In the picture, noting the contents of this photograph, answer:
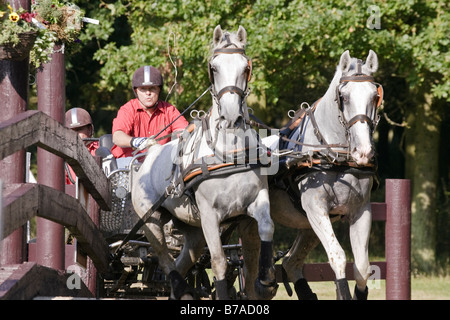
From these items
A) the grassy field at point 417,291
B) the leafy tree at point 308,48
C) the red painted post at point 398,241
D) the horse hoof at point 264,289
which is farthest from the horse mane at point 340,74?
the grassy field at point 417,291

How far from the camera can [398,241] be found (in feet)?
26.7

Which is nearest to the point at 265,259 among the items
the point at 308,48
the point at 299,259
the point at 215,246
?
the point at 215,246

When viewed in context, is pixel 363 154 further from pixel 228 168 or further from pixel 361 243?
pixel 228 168

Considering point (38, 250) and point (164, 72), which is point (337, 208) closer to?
point (38, 250)

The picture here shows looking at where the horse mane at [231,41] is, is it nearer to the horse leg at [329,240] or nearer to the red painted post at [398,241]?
the horse leg at [329,240]

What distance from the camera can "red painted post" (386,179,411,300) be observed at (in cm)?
812

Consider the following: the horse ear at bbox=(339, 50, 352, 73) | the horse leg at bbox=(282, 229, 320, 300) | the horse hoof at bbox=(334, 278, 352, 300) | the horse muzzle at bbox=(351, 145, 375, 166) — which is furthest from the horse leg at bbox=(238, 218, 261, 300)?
the horse ear at bbox=(339, 50, 352, 73)

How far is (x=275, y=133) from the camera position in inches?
308

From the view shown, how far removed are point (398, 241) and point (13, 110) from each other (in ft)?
11.6

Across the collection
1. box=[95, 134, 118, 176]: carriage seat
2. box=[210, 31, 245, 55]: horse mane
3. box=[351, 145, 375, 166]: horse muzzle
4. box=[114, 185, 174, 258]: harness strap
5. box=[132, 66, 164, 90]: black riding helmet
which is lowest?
box=[114, 185, 174, 258]: harness strap

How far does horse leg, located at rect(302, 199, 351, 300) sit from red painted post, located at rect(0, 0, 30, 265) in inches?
84.2

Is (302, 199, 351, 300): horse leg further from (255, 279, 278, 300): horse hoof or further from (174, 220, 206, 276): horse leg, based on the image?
(174, 220, 206, 276): horse leg

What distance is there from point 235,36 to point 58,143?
1.53 m
